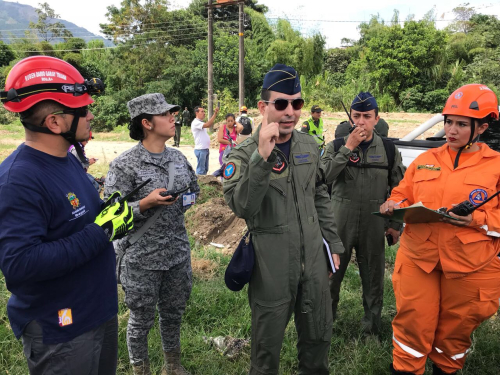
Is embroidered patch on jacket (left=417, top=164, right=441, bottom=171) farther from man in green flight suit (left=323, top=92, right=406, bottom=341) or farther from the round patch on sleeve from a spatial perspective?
the round patch on sleeve

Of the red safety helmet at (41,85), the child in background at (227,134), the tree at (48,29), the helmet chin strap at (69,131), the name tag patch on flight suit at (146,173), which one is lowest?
the child in background at (227,134)

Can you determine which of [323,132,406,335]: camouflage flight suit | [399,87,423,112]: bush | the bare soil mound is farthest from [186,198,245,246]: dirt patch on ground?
[399,87,423,112]: bush

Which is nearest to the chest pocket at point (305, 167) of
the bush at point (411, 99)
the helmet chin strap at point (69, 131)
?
the helmet chin strap at point (69, 131)

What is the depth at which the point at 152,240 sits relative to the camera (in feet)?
8.63

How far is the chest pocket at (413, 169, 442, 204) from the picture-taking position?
2.49 meters

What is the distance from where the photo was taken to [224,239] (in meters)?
5.96

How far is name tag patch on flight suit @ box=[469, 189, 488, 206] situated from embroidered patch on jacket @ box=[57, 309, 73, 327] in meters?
2.38

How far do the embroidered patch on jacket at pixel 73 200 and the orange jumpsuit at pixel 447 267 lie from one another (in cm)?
216

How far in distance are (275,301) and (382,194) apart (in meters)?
1.65

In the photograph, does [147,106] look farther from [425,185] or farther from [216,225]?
[216,225]

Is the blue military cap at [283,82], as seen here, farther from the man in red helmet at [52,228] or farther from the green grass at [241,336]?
the green grass at [241,336]

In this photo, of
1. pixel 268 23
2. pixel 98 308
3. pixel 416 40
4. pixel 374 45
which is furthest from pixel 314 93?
pixel 98 308

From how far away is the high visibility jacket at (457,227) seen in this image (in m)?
2.33

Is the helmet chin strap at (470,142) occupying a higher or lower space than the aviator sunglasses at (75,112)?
lower
